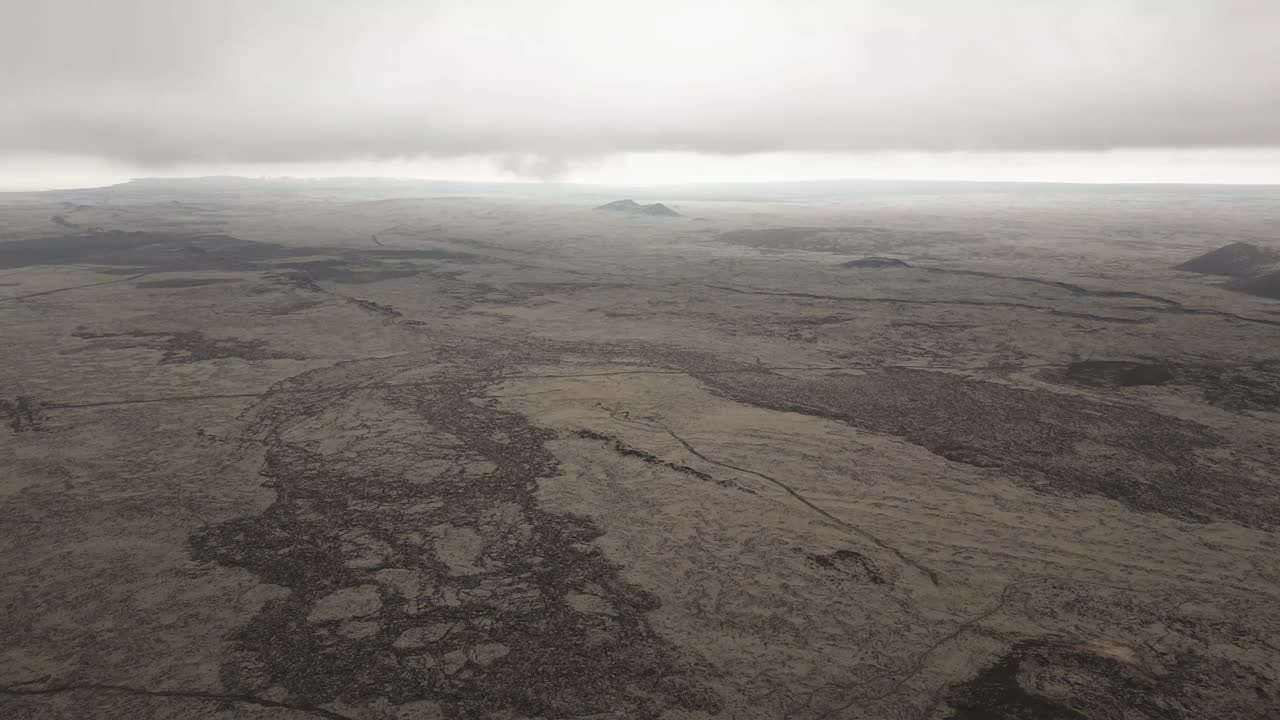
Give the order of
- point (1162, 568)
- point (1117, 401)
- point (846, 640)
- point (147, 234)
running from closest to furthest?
point (846, 640)
point (1162, 568)
point (1117, 401)
point (147, 234)

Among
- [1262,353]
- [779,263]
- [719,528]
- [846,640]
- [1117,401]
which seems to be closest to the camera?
[846,640]

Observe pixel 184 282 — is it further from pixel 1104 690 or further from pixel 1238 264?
pixel 1238 264

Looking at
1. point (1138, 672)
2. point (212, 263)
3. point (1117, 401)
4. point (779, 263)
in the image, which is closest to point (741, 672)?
point (1138, 672)

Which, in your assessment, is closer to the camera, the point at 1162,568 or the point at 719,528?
the point at 1162,568

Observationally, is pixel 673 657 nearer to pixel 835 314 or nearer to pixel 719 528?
pixel 719 528

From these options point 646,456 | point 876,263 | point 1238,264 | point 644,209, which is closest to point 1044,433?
point 646,456

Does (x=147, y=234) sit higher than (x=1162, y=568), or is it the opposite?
(x=147, y=234)
